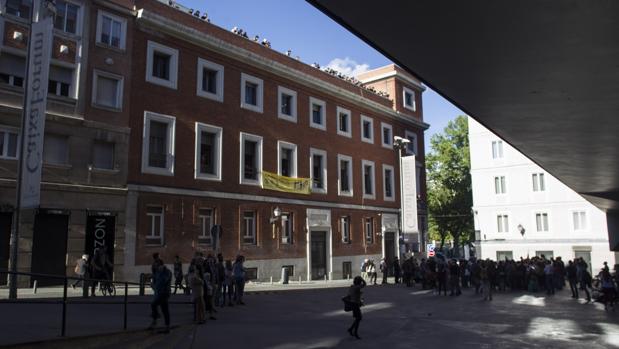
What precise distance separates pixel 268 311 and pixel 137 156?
37.6 feet

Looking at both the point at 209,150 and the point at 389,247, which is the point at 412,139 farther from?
the point at 209,150

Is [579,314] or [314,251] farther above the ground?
[314,251]

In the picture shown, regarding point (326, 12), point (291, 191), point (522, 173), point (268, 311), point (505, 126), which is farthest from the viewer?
point (522, 173)

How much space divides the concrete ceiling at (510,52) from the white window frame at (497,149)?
38.6 metres

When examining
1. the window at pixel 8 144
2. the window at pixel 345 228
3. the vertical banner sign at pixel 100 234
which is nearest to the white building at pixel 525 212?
the window at pixel 345 228

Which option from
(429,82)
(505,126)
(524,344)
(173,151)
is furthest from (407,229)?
(429,82)

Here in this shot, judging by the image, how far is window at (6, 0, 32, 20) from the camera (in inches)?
818

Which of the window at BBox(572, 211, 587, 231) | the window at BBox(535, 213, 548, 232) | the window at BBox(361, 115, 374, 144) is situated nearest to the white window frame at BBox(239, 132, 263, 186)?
the window at BBox(361, 115, 374, 144)

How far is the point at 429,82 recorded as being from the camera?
22.8 feet

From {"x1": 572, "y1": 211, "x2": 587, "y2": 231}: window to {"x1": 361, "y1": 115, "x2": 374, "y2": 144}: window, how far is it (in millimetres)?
18122

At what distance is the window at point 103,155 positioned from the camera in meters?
22.8

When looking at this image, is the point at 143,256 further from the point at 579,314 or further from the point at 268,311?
the point at 579,314

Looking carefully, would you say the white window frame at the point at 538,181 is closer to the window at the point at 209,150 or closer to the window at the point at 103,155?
the window at the point at 209,150

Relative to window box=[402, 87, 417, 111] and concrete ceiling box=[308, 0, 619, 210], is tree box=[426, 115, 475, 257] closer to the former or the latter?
window box=[402, 87, 417, 111]
